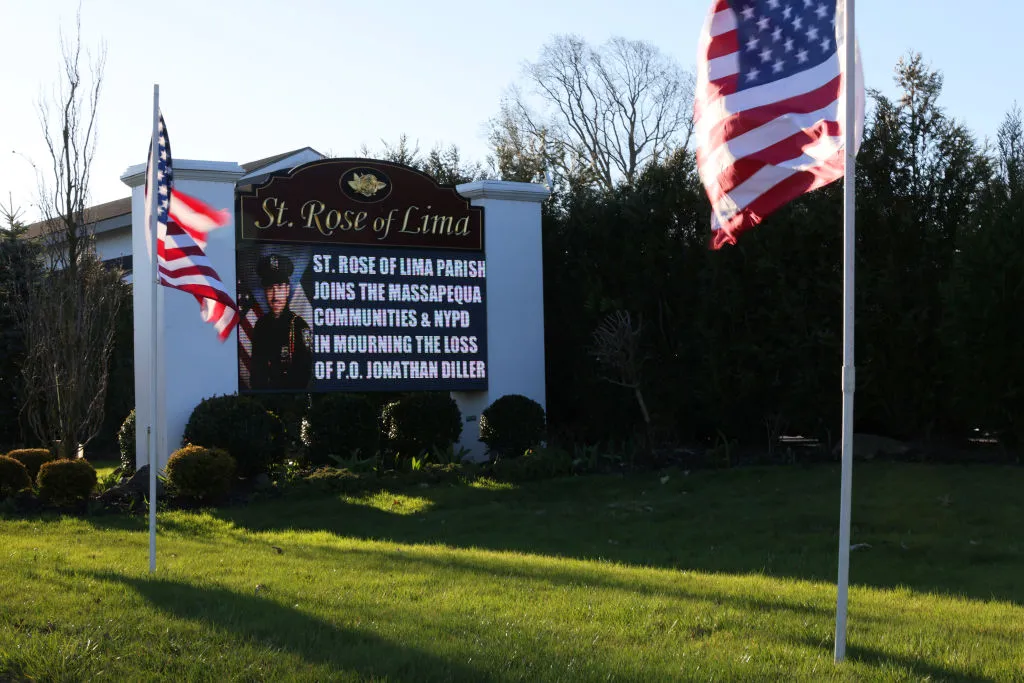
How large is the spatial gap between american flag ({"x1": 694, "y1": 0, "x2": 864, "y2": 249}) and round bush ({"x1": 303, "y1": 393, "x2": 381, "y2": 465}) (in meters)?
10.9

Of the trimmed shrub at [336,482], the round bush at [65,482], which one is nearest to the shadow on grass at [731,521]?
the trimmed shrub at [336,482]

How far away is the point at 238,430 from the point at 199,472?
4.45ft

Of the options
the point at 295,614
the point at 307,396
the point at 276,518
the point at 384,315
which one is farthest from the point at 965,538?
the point at 307,396

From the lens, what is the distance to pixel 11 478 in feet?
49.2

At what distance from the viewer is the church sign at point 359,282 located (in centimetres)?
1689

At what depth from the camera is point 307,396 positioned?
736 inches

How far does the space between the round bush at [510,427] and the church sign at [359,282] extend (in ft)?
1.99

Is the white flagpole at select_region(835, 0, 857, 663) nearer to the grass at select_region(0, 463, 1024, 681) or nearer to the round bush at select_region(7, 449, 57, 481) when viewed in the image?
the grass at select_region(0, 463, 1024, 681)

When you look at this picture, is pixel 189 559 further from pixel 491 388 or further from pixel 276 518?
pixel 491 388

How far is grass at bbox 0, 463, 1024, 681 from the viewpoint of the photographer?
6.31m

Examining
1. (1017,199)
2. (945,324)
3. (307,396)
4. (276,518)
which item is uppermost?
(1017,199)

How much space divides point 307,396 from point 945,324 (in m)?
10.0

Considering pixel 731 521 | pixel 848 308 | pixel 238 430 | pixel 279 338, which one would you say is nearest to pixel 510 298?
pixel 279 338

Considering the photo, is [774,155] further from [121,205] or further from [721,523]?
[121,205]
